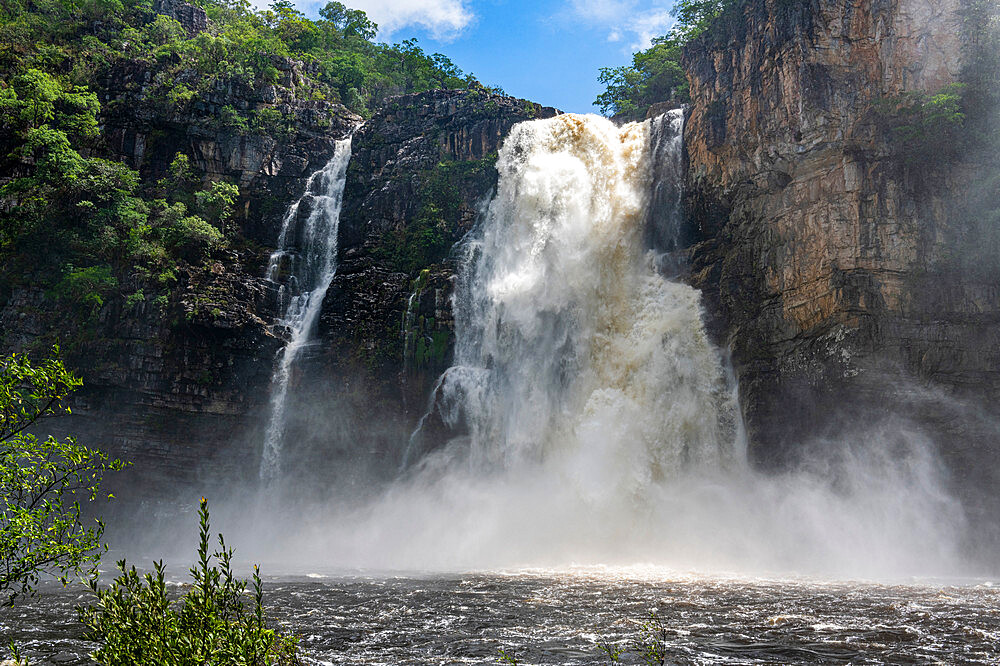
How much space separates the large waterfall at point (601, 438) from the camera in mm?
20359

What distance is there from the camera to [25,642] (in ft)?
33.8

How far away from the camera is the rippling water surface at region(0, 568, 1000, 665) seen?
9.38 meters

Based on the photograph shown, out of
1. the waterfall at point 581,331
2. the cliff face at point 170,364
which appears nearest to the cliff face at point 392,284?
the waterfall at point 581,331

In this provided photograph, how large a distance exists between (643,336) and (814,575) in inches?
390

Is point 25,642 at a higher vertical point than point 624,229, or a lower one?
lower

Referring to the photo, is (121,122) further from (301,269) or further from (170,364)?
(170,364)

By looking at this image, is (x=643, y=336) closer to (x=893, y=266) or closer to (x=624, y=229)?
(x=624, y=229)

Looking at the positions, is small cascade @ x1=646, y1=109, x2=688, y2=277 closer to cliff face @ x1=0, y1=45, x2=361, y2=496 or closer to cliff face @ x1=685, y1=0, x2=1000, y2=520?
cliff face @ x1=685, y1=0, x2=1000, y2=520

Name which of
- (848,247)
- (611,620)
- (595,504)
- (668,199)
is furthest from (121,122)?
(611,620)

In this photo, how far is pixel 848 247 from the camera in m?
21.9

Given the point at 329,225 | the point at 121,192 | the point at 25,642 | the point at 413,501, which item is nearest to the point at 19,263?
the point at 121,192

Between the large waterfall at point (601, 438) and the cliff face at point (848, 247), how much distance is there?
1.21 meters

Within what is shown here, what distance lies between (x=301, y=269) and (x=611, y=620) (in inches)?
996

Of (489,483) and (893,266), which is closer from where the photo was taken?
(893,266)
